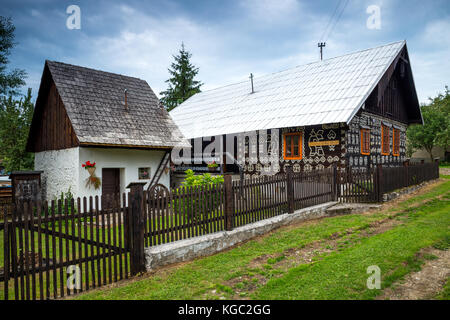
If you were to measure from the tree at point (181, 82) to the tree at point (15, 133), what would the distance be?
23086 mm

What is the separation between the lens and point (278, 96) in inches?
732

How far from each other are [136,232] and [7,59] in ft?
62.6

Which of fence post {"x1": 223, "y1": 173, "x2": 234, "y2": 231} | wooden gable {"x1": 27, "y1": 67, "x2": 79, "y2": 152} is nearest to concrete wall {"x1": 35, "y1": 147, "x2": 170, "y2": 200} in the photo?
wooden gable {"x1": 27, "y1": 67, "x2": 79, "y2": 152}

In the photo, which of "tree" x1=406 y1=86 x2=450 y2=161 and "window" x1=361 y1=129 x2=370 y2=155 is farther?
"tree" x1=406 y1=86 x2=450 y2=161

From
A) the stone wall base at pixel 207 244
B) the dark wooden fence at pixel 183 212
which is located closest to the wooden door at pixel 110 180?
the dark wooden fence at pixel 183 212

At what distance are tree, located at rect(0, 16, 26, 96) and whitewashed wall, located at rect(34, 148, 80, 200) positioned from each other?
714 cm

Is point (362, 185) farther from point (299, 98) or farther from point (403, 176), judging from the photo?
point (299, 98)

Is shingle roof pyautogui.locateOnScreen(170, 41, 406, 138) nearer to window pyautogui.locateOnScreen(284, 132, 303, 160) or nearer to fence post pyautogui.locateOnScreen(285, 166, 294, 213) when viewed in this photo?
window pyautogui.locateOnScreen(284, 132, 303, 160)

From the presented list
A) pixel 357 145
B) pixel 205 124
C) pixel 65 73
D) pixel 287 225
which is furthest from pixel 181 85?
pixel 287 225

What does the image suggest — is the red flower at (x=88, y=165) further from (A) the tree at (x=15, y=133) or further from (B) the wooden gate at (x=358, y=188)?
(B) the wooden gate at (x=358, y=188)

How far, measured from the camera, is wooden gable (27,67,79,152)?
12555 mm

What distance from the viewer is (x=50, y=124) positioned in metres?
13.7

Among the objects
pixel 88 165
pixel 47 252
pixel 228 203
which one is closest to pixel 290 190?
pixel 228 203
